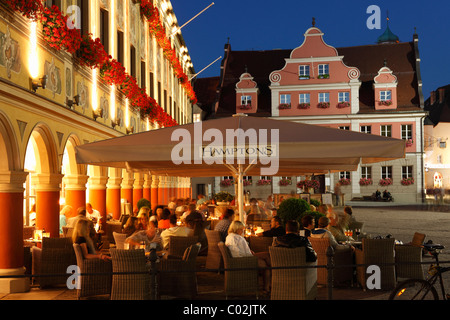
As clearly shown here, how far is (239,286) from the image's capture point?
8.51m

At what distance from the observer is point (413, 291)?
6.58 m

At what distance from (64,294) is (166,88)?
21.6 m

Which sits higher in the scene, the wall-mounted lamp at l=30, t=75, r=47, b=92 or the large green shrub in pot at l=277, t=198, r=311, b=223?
the wall-mounted lamp at l=30, t=75, r=47, b=92

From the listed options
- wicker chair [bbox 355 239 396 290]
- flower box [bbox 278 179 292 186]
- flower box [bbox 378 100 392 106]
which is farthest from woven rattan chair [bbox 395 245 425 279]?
flower box [bbox 378 100 392 106]

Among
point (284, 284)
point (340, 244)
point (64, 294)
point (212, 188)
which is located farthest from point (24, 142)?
point (212, 188)

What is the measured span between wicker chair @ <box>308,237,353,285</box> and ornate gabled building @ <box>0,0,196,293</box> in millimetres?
5118

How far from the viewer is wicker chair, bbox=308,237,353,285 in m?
9.73

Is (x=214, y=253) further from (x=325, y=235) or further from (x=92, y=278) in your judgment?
(x=92, y=278)

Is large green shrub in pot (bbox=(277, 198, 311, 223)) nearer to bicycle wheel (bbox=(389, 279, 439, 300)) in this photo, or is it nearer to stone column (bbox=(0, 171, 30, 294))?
stone column (bbox=(0, 171, 30, 294))

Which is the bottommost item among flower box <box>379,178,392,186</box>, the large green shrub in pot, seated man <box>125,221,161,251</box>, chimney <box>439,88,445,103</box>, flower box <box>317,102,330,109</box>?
seated man <box>125,221,161,251</box>

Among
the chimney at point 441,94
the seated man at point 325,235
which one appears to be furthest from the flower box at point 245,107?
the seated man at point 325,235

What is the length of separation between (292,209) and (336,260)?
3.27 m
